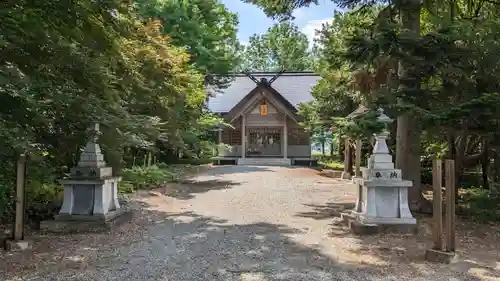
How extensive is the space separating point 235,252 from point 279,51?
42555mm

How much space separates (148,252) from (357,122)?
13.4ft

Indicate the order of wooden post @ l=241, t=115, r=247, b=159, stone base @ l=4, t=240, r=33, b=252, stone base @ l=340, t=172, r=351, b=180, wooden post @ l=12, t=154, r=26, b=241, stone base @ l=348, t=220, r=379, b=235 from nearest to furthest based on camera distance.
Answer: stone base @ l=4, t=240, r=33, b=252 < wooden post @ l=12, t=154, r=26, b=241 < stone base @ l=348, t=220, r=379, b=235 < stone base @ l=340, t=172, r=351, b=180 < wooden post @ l=241, t=115, r=247, b=159

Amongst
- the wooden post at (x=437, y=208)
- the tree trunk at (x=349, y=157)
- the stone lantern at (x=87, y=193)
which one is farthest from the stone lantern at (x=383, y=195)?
the tree trunk at (x=349, y=157)

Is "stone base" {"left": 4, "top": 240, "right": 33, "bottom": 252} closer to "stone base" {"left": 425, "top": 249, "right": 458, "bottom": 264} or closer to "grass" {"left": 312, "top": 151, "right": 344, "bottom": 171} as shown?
"stone base" {"left": 425, "top": 249, "right": 458, "bottom": 264}

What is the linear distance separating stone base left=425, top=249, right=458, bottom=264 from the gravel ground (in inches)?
4.6

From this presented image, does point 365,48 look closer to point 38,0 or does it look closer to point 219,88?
point 38,0

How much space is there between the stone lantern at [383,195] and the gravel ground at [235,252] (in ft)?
1.03

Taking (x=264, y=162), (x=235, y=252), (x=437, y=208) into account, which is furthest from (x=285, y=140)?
(x=437, y=208)

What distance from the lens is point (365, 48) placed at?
7.17m

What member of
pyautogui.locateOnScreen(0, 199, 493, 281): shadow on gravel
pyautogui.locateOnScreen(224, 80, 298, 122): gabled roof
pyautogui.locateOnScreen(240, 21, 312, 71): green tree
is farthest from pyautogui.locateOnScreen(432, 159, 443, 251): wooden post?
pyautogui.locateOnScreen(240, 21, 312, 71): green tree

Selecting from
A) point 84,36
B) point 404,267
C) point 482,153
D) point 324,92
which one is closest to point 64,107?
point 84,36

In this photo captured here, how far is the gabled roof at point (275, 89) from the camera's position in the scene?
93.6 feet

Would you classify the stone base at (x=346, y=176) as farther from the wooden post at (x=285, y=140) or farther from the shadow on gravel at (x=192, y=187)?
the wooden post at (x=285, y=140)

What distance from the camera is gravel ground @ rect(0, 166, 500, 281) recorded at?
4.84 meters
